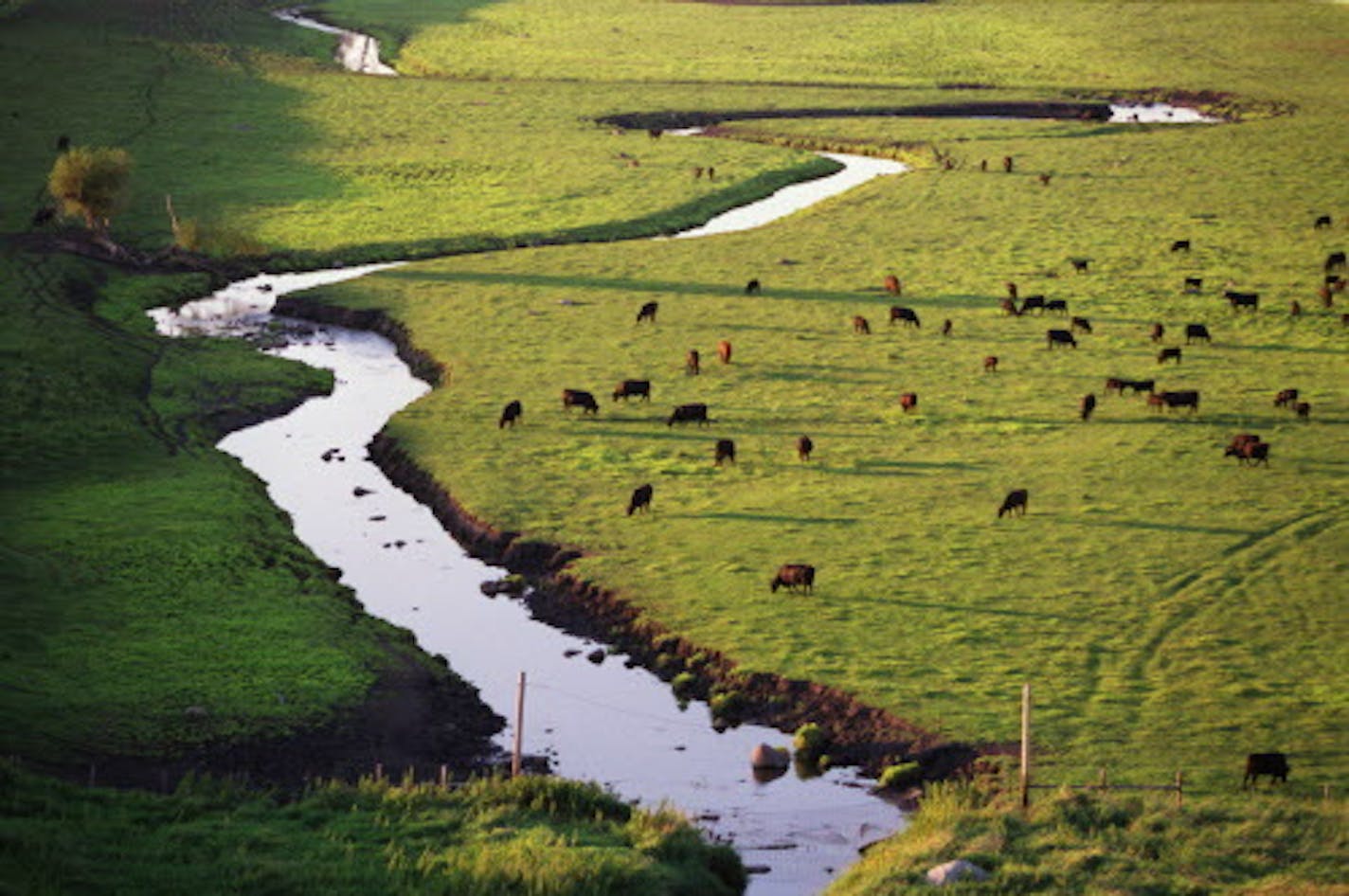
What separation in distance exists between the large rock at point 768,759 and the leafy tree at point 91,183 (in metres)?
49.0

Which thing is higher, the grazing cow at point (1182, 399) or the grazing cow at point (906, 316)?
the grazing cow at point (906, 316)

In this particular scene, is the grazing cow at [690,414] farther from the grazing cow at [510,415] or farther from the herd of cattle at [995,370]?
the grazing cow at [510,415]

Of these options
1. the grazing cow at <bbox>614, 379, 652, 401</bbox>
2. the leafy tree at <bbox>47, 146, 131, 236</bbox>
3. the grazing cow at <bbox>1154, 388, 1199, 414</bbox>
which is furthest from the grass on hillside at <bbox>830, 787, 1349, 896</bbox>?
the leafy tree at <bbox>47, 146, 131, 236</bbox>

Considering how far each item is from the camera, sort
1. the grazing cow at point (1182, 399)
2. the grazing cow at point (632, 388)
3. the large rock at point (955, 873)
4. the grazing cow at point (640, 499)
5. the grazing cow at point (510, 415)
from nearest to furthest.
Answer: the large rock at point (955, 873) → the grazing cow at point (640, 499) → the grazing cow at point (1182, 399) → the grazing cow at point (510, 415) → the grazing cow at point (632, 388)

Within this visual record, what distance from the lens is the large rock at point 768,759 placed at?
106 ft

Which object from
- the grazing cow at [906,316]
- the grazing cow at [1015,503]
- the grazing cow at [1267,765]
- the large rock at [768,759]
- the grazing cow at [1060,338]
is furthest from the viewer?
the grazing cow at [906,316]

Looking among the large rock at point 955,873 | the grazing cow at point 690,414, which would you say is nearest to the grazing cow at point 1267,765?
the large rock at point 955,873

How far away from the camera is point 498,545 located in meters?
43.3

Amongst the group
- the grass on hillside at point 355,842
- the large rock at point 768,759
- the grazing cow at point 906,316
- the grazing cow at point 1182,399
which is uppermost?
the grazing cow at point 906,316

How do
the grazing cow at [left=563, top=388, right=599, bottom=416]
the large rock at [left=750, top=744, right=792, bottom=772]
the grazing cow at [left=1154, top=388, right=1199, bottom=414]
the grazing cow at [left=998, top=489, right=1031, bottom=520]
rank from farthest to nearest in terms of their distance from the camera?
the grazing cow at [left=563, top=388, right=599, bottom=416]
the grazing cow at [left=1154, top=388, right=1199, bottom=414]
the grazing cow at [left=998, top=489, right=1031, bottom=520]
the large rock at [left=750, top=744, right=792, bottom=772]

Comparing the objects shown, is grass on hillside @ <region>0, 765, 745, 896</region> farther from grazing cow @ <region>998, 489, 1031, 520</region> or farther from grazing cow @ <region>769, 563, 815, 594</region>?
A: grazing cow @ <region>998, 489, 1031, 520</region>

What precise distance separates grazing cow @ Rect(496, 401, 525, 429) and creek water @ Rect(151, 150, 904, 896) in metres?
3.81

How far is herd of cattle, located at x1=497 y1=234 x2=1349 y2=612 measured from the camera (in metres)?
43.4

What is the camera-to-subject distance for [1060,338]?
188 ft
